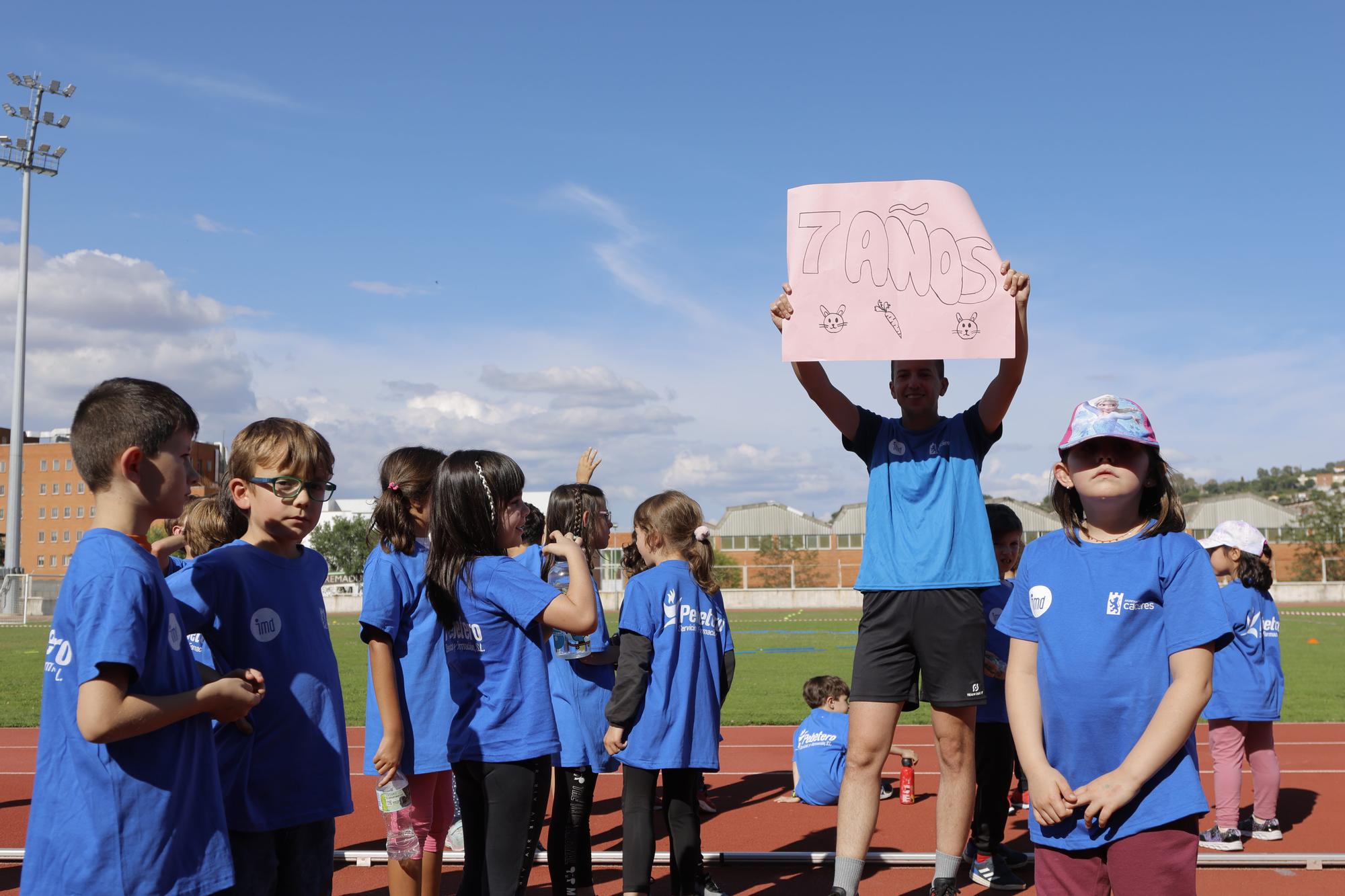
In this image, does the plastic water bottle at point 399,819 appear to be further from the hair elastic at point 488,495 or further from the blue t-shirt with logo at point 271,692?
the hair elastic at point 488,495

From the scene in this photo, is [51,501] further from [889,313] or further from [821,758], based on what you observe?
[889,313]

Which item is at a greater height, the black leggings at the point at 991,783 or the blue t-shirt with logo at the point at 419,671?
the blue t-shirt with logo at the point at 419,671

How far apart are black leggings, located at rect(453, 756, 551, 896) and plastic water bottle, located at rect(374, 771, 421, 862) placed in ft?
1.05

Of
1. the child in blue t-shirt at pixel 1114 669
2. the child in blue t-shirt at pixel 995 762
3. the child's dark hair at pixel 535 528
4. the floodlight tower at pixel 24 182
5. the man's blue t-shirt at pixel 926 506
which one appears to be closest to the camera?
the child in blue t-shirt at pixel 1114 669

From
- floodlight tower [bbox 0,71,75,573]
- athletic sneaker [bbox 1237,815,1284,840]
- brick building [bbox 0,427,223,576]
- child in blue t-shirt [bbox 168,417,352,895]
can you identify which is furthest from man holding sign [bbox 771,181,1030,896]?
brick building [bbox 0,427,223,576]

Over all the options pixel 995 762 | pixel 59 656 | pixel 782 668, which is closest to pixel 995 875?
pixel 995 762

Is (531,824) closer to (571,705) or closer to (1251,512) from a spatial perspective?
(571,705)

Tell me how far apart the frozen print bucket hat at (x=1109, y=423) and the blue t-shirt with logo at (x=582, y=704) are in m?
2.72

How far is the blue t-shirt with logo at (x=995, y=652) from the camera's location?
18.9ft

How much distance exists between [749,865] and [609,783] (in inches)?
118

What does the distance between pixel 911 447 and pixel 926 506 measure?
291 millimetres

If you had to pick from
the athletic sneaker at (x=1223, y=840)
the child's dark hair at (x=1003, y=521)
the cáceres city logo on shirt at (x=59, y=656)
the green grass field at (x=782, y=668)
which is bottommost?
the green grass field at (x=782, y=668)

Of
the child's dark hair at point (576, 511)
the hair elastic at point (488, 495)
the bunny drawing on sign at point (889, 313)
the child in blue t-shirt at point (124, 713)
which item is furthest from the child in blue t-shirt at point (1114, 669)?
the child's dark hair at point (576, 511)

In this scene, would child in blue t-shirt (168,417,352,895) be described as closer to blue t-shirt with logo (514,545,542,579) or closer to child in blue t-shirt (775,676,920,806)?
blue t-shirt with logo (514,545,542,579)
